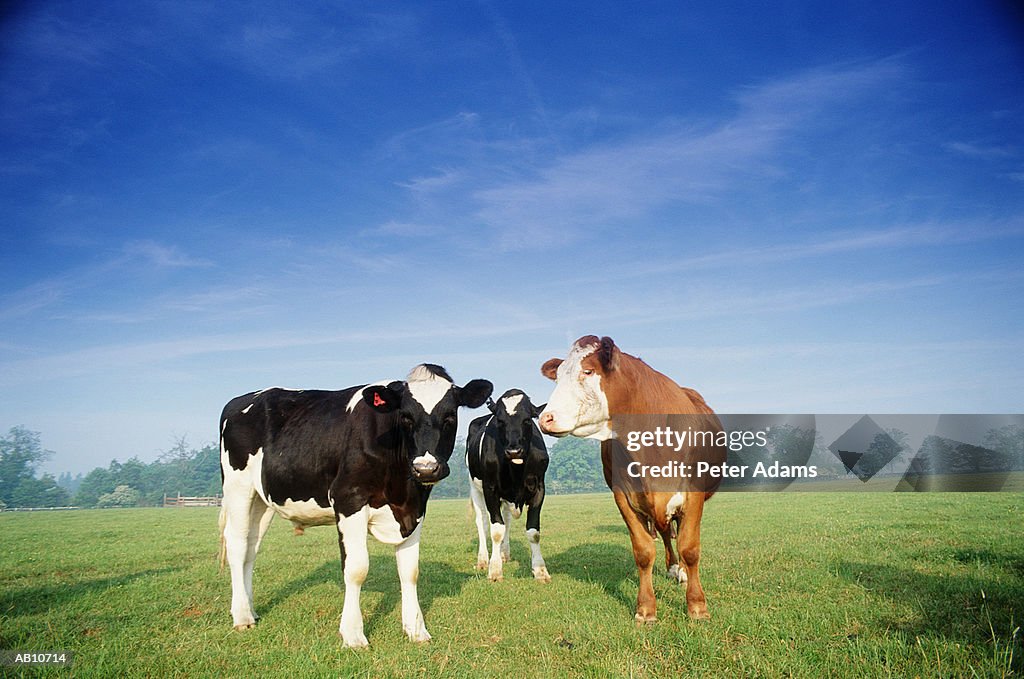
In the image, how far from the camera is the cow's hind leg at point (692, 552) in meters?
6.69

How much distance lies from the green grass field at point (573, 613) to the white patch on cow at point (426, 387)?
2.34 metres

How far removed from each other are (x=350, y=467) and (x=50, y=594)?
20.3 ft

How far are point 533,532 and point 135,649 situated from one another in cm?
547

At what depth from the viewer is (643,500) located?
22.3 feet

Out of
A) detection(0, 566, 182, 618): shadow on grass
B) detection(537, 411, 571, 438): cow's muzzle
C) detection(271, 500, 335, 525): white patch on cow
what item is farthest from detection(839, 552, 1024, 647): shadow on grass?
detection(0, 566, 182, 618): shadow on grass

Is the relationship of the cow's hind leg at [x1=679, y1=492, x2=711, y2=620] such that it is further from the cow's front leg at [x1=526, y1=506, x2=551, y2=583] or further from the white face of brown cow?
the cow's front leg at [x1=526, y1=506, x2=551, y2=583]

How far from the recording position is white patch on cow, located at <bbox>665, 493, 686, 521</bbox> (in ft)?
22.1

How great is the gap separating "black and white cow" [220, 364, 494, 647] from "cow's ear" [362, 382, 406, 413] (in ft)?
0.03

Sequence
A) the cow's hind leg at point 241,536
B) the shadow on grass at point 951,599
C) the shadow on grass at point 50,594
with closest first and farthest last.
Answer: the shadow on grass at point 951,599, the cow's hind leg at point 241,536, the shadow on grass at point 50,594

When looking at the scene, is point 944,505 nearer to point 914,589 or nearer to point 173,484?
point 914,589

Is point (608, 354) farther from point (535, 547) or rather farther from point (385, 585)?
point (385, 585)

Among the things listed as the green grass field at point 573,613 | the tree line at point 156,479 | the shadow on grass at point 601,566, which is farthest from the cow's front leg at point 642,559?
the tree line at point 156,479

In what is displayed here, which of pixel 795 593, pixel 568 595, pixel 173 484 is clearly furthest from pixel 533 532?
pixel 173 484

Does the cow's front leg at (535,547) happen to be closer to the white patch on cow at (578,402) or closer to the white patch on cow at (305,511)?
the white patch on cow at (305,511)
